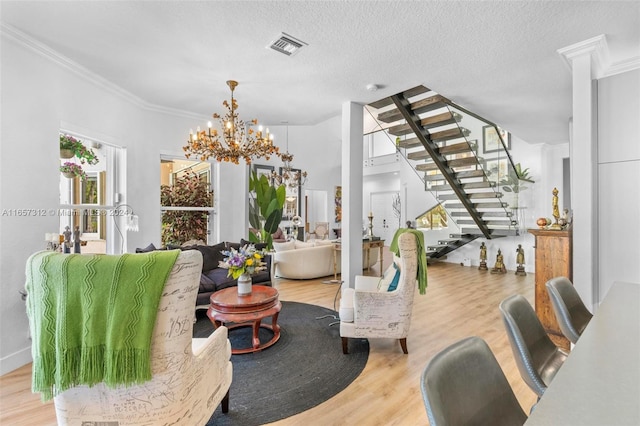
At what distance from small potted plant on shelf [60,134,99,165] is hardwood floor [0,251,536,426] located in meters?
2.11

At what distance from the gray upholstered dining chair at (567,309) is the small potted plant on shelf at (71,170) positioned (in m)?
4.46

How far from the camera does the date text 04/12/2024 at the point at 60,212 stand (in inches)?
104

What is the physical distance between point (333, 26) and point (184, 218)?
3.78 metres

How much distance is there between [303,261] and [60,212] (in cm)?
364

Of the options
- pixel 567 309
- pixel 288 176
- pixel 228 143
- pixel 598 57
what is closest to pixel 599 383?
pixel 567 309

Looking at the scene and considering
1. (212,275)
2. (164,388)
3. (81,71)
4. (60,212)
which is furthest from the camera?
(212,275)

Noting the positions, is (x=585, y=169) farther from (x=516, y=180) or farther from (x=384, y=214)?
(x=384, y=214)

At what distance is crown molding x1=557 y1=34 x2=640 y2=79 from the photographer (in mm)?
2629

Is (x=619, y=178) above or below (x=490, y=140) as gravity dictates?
below

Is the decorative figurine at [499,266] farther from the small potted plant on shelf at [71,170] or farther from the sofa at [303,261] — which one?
the small potted plant on shelf at [71,170]

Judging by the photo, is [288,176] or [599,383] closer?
[599,383]

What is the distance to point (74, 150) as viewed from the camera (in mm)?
3367

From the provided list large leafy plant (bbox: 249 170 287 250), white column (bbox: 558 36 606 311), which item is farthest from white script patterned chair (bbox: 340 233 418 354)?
large leafy plant (bbox: 249 170 287 250)

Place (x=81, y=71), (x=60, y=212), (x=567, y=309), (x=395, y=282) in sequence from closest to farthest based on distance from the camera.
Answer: (x=567, y=309), (x=395, y=282), (x=60, y=212), (x=81, y=71)
